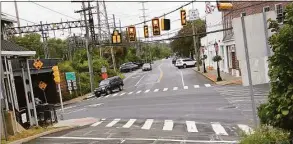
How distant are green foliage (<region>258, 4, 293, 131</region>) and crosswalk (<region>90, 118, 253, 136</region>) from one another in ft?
28.0

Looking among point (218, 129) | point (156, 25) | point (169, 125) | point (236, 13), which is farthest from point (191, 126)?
point (236, 13)

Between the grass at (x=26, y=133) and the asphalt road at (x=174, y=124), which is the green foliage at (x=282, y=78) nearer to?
the asphalt road at (x=174, y=124)

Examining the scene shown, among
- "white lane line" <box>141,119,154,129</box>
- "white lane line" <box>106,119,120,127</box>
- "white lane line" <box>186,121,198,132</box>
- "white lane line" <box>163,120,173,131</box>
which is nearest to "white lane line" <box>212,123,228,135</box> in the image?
"white lane line" <box>186,121,198,132</box>

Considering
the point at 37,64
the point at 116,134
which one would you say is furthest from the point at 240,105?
the point at 37,64

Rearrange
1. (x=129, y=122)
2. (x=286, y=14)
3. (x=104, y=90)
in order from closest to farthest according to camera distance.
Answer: (x=286, y=14)
(x=129, y=122)
(x=104, y=90)

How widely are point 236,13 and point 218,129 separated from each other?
108 ft

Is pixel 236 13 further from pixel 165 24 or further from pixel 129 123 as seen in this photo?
pixel 129 123

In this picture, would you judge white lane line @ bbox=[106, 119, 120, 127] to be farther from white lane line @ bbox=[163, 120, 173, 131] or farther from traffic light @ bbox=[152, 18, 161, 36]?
traffic light @ bbox=[152, 18, 161, 36]

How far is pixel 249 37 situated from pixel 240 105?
16.6m

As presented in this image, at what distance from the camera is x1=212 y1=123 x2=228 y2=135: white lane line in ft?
56.3

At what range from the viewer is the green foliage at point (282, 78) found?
289 inches

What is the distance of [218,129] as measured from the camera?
18219mm

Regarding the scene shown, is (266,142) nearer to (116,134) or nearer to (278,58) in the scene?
(278,58)

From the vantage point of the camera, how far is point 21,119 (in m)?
21.2
